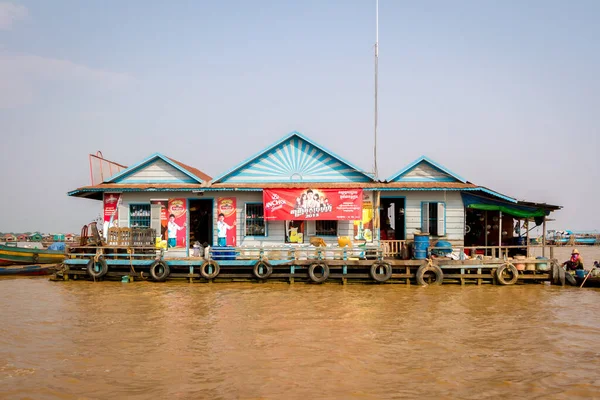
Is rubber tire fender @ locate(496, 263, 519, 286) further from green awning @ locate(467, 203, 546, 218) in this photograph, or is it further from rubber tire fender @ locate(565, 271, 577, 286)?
green awning @ locate(467, 203, 546, 218)

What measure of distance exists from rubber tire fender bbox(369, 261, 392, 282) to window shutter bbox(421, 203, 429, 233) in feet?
9.30

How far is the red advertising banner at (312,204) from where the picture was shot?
19.1 m

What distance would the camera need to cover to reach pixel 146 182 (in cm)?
2052

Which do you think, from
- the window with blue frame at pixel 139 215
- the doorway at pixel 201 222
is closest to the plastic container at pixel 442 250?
the doorway at pixel 201 222

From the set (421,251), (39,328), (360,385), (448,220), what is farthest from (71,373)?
(448,220)

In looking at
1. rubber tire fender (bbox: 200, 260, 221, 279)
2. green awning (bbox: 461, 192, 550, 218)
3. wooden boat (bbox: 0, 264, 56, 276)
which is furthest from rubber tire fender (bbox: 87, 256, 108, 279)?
green awning (bbox: 461, 192, 550, 218)

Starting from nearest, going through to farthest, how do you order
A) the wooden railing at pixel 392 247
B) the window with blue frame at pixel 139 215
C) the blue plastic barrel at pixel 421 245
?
the blue plastic barrel at pixel 421 245
the wooden railing at pixel 392 247
the window with blue frame at pixel 139 215

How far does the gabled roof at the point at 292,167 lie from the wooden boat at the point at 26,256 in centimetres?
1251

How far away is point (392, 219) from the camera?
22.2 meters

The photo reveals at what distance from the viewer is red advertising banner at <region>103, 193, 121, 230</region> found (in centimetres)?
2019

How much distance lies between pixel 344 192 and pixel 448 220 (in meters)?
4.34

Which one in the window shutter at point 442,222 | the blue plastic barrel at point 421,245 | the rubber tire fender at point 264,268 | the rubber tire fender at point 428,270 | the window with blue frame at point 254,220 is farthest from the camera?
the window with blue frame at point 254,220

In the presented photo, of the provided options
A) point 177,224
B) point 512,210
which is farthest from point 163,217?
point 512,210

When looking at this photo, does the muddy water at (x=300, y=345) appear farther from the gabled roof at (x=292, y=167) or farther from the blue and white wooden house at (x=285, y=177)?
the gabled roof at (x=292, y=167)
